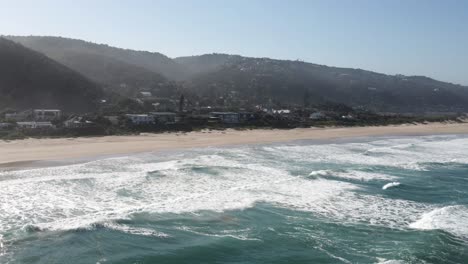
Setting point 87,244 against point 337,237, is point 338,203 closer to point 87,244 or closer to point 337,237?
point 337,237

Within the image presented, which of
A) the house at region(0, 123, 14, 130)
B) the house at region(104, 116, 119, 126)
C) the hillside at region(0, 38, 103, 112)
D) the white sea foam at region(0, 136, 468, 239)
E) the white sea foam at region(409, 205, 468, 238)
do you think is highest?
the hillside at region(0, 38, 103, 112)

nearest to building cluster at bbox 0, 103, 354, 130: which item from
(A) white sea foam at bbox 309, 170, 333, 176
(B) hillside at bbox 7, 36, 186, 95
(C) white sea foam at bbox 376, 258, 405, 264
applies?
(A) white sea foam at bbox 309, 170, 333, 176

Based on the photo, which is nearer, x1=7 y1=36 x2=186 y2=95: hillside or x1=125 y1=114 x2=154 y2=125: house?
x1=125 y1=114 x2=154 y2=125: house

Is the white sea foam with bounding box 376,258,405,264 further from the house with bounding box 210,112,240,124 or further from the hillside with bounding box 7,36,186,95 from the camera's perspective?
the hillside with bounding box 7,36,186,95

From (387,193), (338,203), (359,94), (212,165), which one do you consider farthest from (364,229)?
(359,94)

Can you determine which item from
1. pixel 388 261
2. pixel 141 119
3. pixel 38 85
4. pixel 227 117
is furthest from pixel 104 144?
pixel 38 85

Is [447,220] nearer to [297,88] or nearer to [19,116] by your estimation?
[19,116]

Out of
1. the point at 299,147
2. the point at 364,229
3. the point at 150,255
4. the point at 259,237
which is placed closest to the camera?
the point at 150,255
